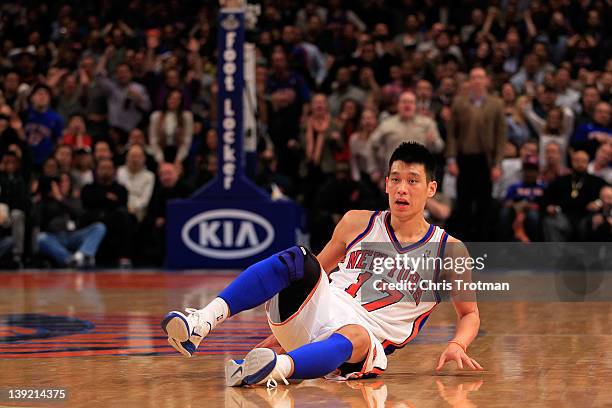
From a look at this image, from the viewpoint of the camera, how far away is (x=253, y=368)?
502 centimetres

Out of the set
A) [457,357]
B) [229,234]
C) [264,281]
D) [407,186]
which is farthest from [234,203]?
[264,281]

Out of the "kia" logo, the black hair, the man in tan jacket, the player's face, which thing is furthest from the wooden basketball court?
the man in tan jacket

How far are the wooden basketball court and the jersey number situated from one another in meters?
0.35

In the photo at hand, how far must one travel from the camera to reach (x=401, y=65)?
16.2 metres

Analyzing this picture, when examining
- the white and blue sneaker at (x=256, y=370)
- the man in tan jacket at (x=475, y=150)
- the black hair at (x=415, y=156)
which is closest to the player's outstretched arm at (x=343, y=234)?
the black hair at (x=415, y=156)

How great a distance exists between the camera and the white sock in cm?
513

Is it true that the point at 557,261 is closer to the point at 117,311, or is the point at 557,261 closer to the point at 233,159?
the point at 233,159

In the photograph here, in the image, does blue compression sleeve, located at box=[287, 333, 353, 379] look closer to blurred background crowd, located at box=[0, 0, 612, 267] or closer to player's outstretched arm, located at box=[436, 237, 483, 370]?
player's outstretched arm, located at box=[436, 237, 483, 370]

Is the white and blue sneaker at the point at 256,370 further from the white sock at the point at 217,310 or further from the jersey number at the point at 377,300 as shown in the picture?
the jersey number at the point at 377,300

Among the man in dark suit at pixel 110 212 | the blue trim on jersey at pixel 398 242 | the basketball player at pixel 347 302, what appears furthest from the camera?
the man in dark suit at pixel 110 212

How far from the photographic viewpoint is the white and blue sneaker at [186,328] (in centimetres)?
497

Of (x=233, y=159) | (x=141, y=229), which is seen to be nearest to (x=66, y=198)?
(x=141, y=229)

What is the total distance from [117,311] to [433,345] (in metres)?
2.91

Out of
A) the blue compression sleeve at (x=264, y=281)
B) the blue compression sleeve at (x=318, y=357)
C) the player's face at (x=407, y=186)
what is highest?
the player's face at (x=407, y=186)
